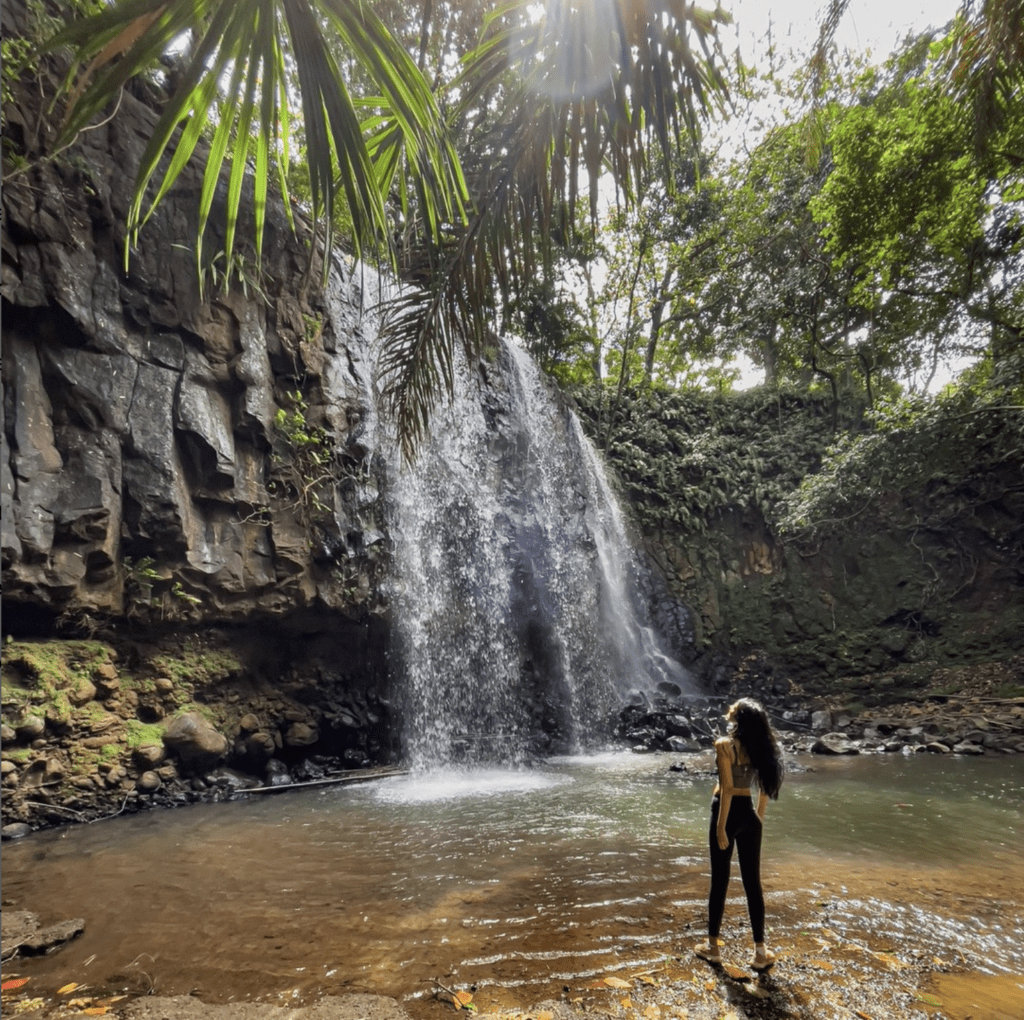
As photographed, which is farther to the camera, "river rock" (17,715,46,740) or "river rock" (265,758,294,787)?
"river rock" (265,758,294,787)

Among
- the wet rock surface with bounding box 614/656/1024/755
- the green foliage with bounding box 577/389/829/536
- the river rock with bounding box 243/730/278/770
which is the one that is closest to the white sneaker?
the river rock with bounding box 243/730/278/770

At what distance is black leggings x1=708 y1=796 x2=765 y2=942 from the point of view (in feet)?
10.7

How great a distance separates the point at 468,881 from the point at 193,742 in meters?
5.14

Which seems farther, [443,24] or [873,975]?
[443,24]

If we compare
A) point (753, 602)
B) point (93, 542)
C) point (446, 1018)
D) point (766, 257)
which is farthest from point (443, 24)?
point (753, 602)

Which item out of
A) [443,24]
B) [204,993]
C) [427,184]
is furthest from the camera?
[443,24]

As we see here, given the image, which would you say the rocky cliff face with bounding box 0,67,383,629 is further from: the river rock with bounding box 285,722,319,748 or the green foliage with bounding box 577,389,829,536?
the green foliage with bounding box 577,389,829,536

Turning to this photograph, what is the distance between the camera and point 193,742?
795 cm

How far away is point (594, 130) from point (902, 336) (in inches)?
613

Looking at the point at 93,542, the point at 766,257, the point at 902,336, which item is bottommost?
the point at 93,542

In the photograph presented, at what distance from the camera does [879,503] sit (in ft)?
51.0

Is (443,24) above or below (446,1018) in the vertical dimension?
above

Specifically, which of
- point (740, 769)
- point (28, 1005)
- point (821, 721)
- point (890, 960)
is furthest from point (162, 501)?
point (821, 721)

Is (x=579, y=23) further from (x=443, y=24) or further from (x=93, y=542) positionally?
(x=443, y=24)
